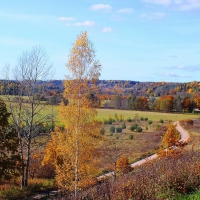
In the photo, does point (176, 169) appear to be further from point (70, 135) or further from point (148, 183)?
point (70, 135)

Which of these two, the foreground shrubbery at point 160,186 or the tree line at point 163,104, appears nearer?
the foreground shrubbery at point 160,186

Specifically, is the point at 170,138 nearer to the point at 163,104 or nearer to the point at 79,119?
the point at 79,119

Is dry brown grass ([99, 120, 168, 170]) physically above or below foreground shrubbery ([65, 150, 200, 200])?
below

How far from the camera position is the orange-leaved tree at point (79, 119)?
1448 centimetres

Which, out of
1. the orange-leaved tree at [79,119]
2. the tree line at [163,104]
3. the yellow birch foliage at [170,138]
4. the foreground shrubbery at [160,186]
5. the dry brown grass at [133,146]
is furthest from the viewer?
the tree line at [163,104]

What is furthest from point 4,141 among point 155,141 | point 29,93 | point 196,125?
point 196,125

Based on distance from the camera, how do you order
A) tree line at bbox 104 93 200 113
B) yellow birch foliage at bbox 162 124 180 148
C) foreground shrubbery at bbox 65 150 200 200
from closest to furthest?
foreground shrubbery at bbox 65 150 200 200 → yellow birch foliage at bbox 162 124 180 148 → tree line at bbox 104 93 200 113

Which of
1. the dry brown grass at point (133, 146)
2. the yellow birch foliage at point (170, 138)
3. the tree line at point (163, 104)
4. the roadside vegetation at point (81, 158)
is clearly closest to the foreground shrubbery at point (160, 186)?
the roadside vegetation at point (81, 158)

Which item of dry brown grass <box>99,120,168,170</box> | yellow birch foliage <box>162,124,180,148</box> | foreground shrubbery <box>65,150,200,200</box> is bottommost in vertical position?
dry brown grass <box>99,120,168,170</box>

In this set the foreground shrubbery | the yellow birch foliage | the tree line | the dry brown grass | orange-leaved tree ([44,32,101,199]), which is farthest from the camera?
the tree line

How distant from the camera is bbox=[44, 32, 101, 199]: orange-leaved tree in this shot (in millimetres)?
14477

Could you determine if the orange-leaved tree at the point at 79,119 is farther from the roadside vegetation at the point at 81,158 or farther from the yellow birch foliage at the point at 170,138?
the yellow birch foliage at the point at 170,138

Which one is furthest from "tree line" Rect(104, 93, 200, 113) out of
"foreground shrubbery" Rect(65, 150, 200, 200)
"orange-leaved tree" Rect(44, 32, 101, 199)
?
"foreground shrubbery" Rect(65, 150, 200, 200)

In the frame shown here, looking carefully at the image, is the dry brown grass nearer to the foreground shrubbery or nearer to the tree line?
the foreground shrubbery
